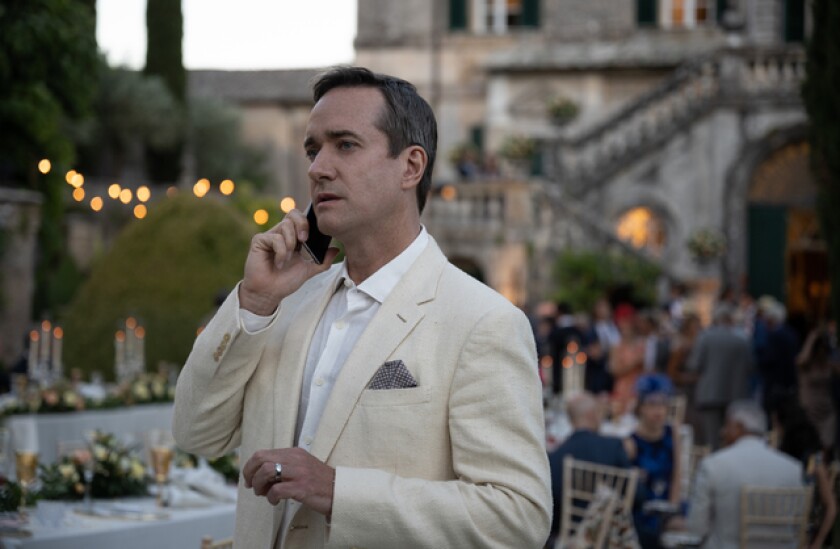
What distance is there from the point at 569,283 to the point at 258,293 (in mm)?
19008

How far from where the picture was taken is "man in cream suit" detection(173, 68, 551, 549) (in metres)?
2.79

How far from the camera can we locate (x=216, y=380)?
3.05m

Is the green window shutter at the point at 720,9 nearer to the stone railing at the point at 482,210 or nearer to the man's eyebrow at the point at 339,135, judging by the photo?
the stone railing at the point at 482,210

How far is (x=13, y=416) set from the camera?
9.63 metres

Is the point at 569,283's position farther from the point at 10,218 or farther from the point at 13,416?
the point at 13,416

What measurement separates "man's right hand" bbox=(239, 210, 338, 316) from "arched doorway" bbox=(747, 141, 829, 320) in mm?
22300

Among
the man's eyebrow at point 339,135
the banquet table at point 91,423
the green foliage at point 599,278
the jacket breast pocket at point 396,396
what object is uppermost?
the man's eyebrow at point 339,135

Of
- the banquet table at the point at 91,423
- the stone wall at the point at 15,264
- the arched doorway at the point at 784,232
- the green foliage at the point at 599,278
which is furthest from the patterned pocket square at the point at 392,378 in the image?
the arched doorway at the point at 784,232

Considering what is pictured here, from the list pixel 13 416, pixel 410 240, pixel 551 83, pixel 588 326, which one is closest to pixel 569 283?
pixel 588 326

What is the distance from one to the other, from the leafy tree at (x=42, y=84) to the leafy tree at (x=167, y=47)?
37.0 ft

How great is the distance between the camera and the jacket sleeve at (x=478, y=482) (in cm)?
277

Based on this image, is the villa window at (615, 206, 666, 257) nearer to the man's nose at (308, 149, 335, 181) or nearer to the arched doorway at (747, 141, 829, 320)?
the arched doorway at (747, 141, 829, 320)

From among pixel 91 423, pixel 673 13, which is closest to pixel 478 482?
pixel 91 423

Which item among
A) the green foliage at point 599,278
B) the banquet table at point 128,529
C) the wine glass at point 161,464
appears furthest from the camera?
the green foliage at point 599,278
